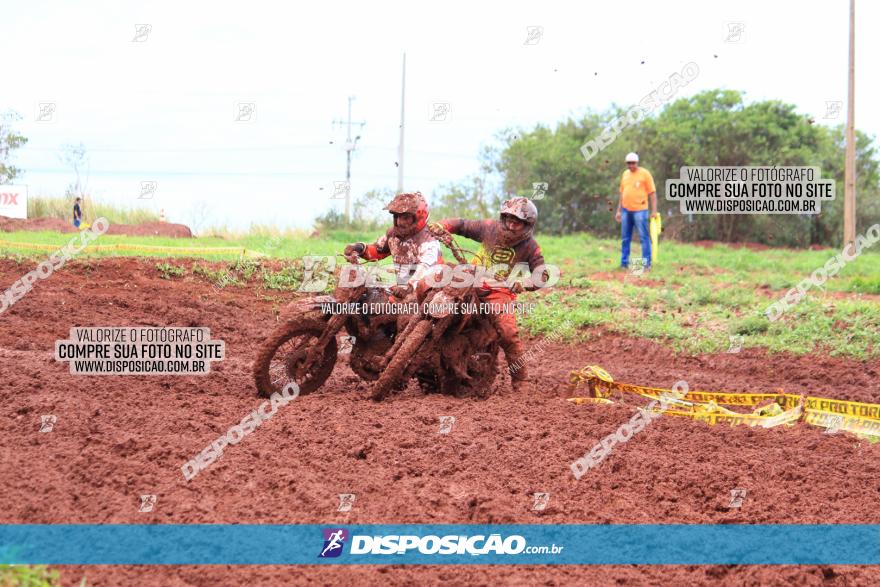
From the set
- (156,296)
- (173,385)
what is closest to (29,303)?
(156,296)

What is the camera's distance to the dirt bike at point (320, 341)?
28.7 ft

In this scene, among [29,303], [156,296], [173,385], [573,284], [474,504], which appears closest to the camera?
[474,504]

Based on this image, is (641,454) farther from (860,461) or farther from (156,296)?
(156,296)

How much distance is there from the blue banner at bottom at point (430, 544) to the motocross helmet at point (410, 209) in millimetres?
4127

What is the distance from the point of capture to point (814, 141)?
37.2 metres

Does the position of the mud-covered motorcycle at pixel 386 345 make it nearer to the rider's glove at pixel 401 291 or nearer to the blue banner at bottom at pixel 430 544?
the rider's glove at pixel 401 291

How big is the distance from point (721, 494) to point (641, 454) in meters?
0.85

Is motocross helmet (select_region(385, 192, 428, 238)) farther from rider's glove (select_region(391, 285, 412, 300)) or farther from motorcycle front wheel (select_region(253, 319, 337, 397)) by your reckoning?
motorcycle front wheel (select_region(253, 319, 337, 397))

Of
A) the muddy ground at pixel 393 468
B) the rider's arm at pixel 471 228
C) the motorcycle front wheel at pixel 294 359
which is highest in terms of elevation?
the rider's arm at pixel 471 228

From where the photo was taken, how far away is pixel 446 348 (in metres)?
9.08

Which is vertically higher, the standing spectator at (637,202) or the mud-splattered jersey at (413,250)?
the standing spectator at (637,202)

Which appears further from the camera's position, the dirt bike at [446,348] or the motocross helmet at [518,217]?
the motocross helmet at [518,217]

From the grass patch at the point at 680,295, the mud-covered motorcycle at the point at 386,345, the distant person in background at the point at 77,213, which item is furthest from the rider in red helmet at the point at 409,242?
the distant person in background at the point at 77,213

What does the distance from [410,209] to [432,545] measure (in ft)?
14.2
